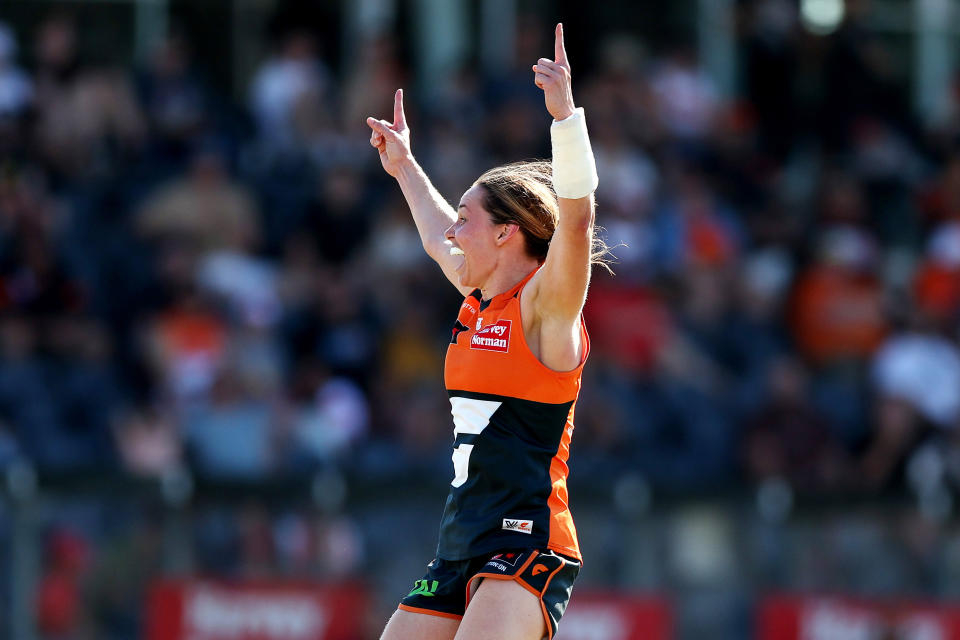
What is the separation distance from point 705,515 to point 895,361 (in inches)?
117

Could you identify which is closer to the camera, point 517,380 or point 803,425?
point 517,380

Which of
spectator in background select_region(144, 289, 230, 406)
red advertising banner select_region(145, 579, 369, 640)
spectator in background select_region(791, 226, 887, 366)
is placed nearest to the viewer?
red advertising banner select_region(145, 579, 369, 640)

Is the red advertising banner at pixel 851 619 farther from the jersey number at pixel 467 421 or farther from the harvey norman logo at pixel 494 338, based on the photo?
the harvey norman logo at pixel 494 338

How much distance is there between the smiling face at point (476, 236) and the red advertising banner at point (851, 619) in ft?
18.0

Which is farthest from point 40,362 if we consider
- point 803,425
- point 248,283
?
point 803,425

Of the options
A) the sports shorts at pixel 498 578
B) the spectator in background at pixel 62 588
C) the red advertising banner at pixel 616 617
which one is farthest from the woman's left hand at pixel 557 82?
the spectator in background at pixel 62 588

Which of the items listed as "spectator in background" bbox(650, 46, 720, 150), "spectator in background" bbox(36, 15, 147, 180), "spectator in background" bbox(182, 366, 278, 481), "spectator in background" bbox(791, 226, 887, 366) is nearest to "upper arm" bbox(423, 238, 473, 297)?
"spectator in background" bbox(182, 366, 278, 481)

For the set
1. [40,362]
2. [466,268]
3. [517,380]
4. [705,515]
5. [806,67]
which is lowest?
[705,515]

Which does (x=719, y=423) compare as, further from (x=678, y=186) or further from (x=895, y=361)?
(x=678, y=186)

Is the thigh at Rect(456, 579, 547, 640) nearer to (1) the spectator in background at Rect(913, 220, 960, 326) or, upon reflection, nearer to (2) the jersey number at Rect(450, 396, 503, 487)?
(2) the jersey number at Rect(450, 396, 503, 487)

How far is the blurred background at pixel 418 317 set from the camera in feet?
31.4

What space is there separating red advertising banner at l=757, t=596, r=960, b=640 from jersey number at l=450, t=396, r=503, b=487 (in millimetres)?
5402

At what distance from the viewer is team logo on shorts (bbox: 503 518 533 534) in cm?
478

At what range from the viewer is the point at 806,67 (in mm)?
14875
